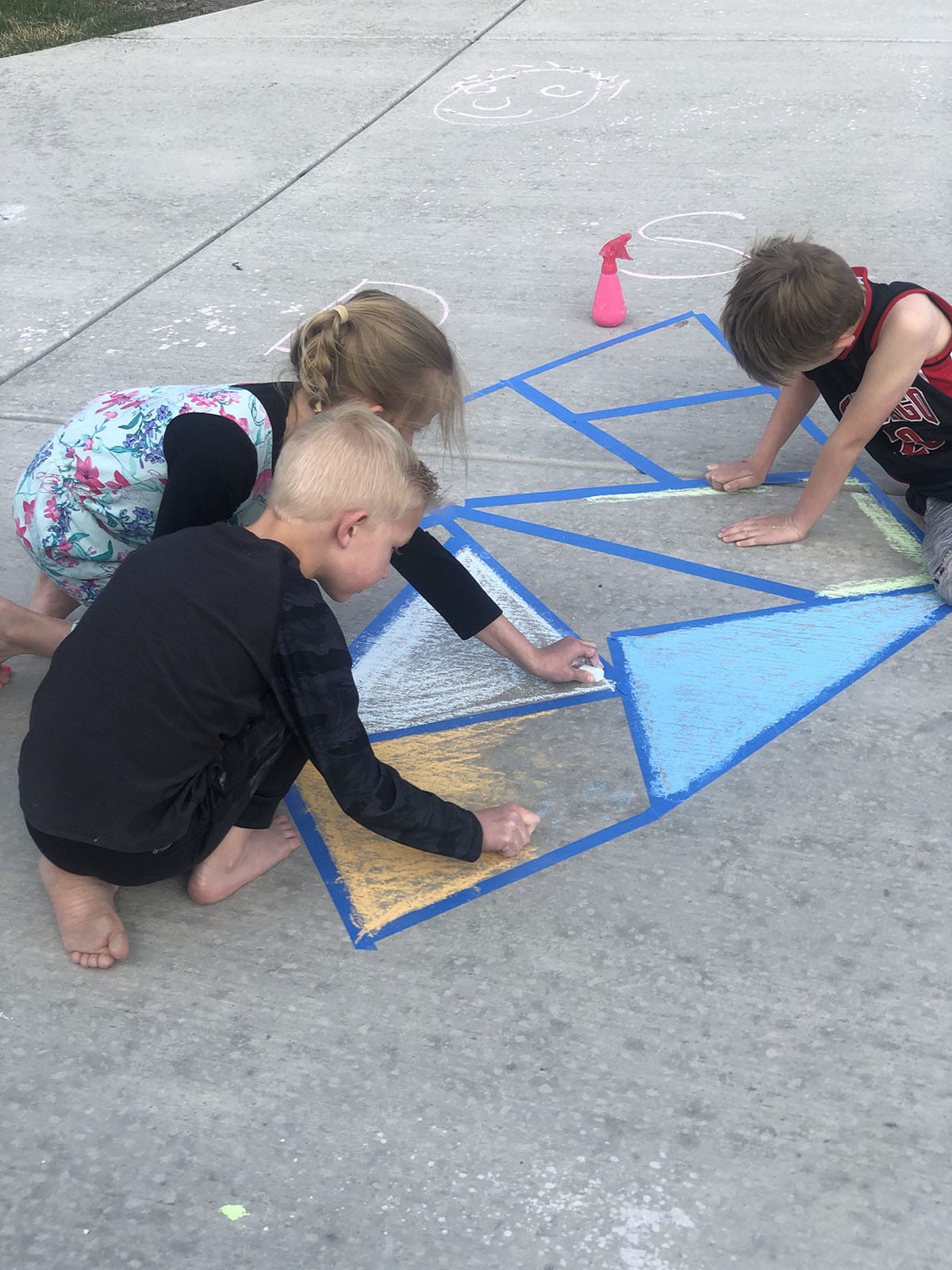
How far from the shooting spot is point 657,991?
183 cm

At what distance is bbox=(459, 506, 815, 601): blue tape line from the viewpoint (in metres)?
2.73

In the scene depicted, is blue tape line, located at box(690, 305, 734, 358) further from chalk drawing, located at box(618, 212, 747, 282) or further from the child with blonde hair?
the child with blonde hair

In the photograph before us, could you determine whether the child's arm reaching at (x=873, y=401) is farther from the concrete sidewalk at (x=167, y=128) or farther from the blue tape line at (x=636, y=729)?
the concrete sidewalk at (x=167, y=128)

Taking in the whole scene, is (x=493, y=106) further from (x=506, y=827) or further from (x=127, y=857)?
(x=127, y=857)

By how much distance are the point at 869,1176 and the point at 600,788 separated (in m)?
0.84

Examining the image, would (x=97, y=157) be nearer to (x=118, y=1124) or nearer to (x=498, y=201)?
(x=498, y=201)

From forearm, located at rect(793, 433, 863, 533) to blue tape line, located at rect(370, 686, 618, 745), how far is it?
759 mm

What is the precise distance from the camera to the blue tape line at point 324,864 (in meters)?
1.96

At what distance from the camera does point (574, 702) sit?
8.02 ft

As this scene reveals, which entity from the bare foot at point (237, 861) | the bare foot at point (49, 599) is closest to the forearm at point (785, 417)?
the bare foot at point (237, 861)

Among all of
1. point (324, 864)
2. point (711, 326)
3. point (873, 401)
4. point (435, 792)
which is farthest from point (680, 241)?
point (324, 864)

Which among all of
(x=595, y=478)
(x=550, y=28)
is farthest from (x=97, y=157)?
(x=595, y=478)

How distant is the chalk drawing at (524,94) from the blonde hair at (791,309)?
3635mm

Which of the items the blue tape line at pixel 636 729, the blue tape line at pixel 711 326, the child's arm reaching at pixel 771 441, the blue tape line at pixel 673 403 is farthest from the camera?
the blue tape line at pixel 711 326
